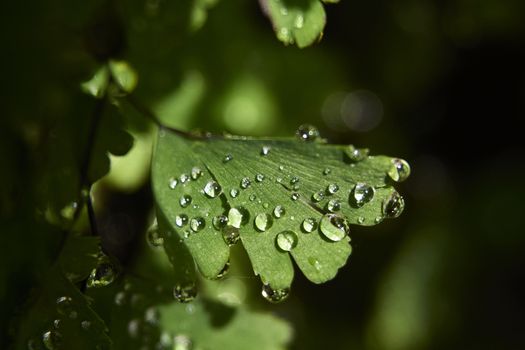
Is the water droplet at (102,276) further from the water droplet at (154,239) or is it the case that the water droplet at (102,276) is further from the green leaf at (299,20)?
the green leaf at (299,20)

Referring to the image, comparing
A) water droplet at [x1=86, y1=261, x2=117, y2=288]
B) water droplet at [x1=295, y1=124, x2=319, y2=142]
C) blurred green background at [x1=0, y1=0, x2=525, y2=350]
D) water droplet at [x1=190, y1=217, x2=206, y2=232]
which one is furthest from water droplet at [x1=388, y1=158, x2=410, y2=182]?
blurred green background at [x1=0, y1=0, x2=525, y2=350]

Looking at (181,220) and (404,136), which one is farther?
(404,136)

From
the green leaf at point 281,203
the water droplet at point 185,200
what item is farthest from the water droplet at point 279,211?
the water droplet at point 185,200

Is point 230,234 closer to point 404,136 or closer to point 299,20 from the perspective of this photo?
point 299,20

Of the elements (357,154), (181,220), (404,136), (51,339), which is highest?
(357,154)

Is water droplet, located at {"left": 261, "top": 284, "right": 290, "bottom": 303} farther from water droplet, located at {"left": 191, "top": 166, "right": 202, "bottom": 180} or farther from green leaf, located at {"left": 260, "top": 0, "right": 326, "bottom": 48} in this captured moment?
green leaf, located at {"left": 260, "top": 0, "right": 326, "bottom": 48}

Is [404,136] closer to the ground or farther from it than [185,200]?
closer to the ground

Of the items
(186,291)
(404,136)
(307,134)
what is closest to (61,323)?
(186,291)
